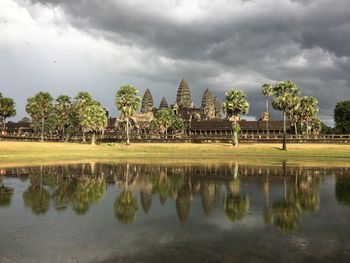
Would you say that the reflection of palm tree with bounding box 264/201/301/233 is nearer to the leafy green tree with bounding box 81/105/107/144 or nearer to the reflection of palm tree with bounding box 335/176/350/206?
the reflection of palm tree with bounding box 335/176/350/206

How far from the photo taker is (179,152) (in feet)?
256

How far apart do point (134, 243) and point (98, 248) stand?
1376mm

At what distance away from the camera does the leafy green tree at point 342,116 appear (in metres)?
136

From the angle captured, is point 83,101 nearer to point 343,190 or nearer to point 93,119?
point 93,119

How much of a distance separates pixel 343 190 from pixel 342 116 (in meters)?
121

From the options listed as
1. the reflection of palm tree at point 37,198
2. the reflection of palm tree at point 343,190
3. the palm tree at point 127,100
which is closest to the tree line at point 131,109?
the palm tree at point 127,100

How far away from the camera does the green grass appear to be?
6234cm

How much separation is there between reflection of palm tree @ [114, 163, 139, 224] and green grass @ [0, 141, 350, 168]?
35.4 meters

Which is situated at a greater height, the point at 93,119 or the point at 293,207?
the point at 93,119

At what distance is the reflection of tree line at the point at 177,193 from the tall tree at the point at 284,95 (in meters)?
43.8

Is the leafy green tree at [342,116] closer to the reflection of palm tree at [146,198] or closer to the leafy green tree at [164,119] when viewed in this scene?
the leafy green tree at [164,119]

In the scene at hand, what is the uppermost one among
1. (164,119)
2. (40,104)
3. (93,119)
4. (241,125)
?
(40,104)

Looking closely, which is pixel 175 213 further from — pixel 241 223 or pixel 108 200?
pixel 108 200

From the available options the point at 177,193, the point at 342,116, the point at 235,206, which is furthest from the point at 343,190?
the point at 342,116
